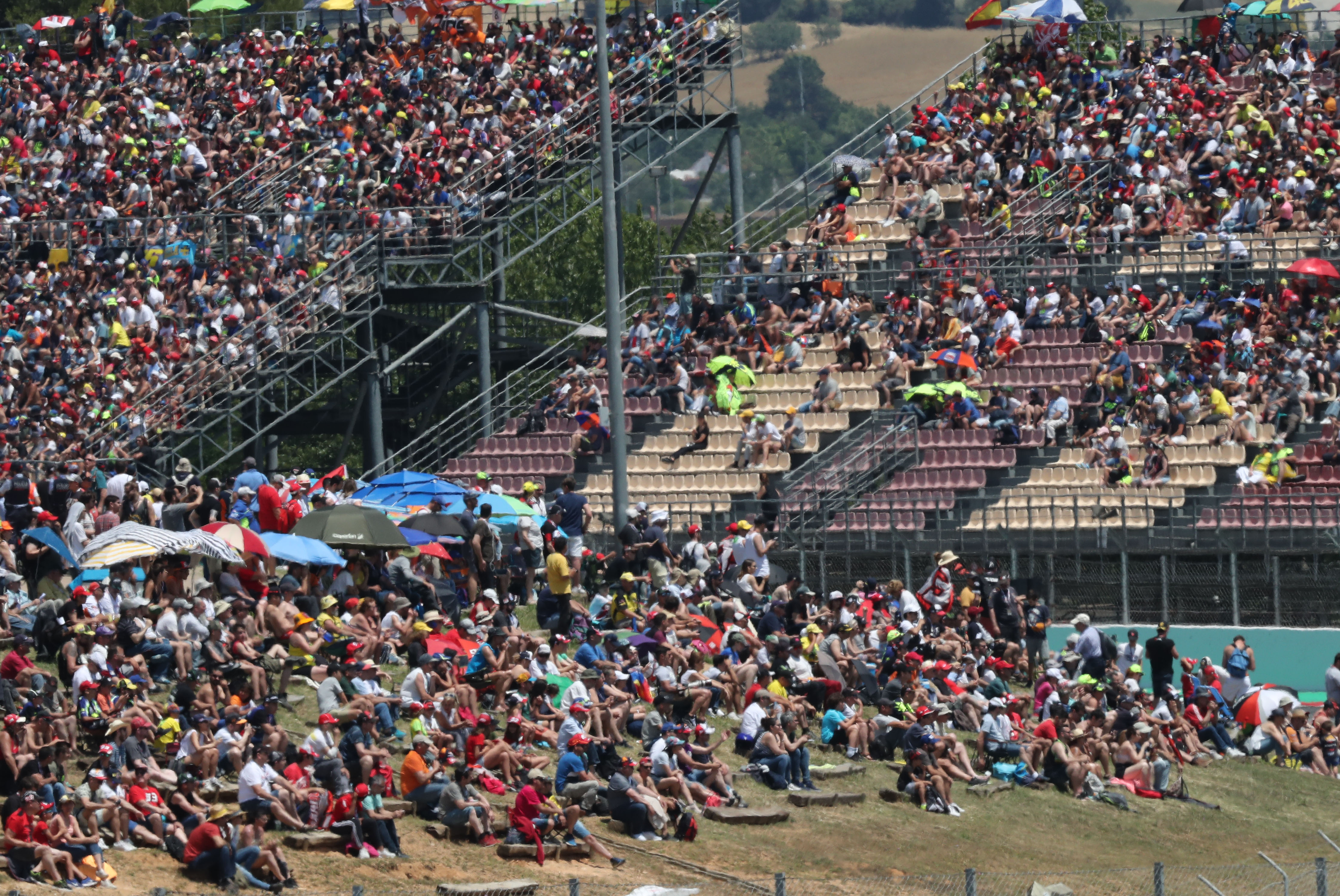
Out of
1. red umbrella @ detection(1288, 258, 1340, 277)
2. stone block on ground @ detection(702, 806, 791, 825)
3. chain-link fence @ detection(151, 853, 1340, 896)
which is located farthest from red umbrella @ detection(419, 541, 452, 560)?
red umbrella @ detection(1288, 258, 1340, 277)

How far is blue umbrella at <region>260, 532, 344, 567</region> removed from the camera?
26594 millimetres

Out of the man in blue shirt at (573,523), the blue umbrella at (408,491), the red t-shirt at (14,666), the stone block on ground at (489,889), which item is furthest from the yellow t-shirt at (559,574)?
the stone block on ground at (489,889)

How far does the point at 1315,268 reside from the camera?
36469mm

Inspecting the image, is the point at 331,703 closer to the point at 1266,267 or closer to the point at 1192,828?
the point at 1192,828

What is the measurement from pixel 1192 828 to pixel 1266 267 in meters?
13.9

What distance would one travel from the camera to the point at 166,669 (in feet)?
78.8

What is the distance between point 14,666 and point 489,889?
17.7 feet

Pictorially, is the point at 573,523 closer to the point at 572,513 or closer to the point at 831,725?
the point at 572,513

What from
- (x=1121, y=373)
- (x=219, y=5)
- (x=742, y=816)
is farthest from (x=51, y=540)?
(x=219, y=5)

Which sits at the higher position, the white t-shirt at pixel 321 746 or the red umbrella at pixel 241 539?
the red umbrella at pixel 241 539

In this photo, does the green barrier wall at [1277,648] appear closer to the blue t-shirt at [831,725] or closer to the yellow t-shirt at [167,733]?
the blue t-shirt at [831,725]

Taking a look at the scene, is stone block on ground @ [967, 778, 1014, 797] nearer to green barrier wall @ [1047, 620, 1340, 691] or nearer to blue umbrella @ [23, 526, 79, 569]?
green barrier wall @ [1047, 620, 1340, 691]

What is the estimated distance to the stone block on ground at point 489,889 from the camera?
19500mm

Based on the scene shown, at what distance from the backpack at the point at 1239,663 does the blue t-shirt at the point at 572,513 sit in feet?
28.3
